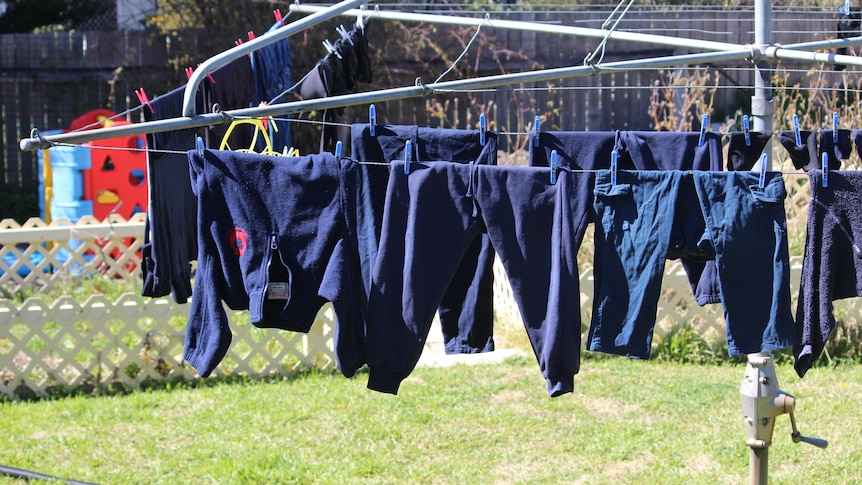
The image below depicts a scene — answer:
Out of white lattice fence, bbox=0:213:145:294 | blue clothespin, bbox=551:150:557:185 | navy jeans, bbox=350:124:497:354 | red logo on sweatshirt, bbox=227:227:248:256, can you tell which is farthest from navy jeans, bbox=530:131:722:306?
white lattice fence, bbox=0:213:145:294

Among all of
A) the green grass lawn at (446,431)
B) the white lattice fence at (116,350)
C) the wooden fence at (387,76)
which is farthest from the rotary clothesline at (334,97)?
the wooden fence at (387,76)

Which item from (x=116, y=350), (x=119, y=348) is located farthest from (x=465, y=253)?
(x=116, y=350)

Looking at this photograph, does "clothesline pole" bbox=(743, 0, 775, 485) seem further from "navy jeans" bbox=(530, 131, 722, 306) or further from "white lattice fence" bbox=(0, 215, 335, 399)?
"white lattice fence" bbox=(0, 215, 335, 399)

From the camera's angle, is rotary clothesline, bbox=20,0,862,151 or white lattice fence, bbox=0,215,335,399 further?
white lattice fence, bbox=0,215,335,399

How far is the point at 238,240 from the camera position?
3.32m

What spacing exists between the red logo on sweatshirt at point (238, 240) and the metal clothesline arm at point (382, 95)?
0.37 meters

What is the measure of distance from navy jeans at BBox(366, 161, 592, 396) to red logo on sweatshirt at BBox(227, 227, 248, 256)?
1.54ft

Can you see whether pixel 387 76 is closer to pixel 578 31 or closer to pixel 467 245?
pixel 578 31

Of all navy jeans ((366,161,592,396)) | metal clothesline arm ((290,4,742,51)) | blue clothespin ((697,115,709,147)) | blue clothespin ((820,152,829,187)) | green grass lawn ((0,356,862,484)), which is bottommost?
green grass lawn ((0,356,862,484))

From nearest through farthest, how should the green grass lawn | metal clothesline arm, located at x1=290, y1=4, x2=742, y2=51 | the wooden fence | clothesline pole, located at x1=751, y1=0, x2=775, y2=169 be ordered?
clothesline pole, located at x1=751, y1=0, x2=775, y2=169
metal clothesline arm, located at x1=290, y1=4, x2=742, y2=51
the green grass lawn
the wooden fence

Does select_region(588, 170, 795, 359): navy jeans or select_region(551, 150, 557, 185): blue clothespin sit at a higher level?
select_region(551, 150, 557, 185): blue clothespin

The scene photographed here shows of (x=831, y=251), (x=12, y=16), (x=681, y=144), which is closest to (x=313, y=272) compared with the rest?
(x=681, y=144)

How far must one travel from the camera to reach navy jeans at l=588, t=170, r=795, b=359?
3150mm

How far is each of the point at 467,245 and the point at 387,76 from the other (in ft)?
26.2
